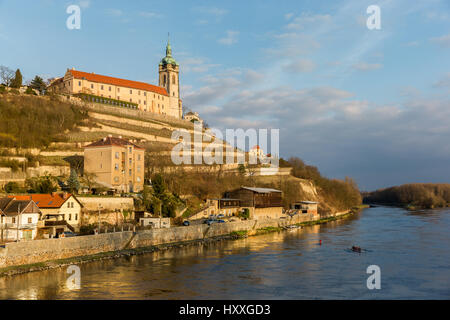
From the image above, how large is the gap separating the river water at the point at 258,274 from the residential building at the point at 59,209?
21.6 ft

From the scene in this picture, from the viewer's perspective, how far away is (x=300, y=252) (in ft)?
115

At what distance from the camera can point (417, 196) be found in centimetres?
11888

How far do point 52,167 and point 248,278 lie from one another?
30.9 metres

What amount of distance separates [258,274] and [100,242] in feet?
39.5

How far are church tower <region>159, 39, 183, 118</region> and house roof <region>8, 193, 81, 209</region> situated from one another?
204 ft

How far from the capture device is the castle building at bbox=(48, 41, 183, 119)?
77750 mm

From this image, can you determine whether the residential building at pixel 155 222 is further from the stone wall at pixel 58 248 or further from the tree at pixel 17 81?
the tree at pixel 17 81

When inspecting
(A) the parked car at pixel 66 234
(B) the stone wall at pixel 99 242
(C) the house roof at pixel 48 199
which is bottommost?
(B) the stone wall at pixel 99 242

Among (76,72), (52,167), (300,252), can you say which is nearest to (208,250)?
(300,252)

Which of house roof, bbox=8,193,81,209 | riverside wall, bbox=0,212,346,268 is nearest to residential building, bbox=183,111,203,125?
riverside wall, bbox=0,212,346,268

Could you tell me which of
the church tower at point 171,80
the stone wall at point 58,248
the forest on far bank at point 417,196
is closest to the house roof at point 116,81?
the church tower at point 171,80

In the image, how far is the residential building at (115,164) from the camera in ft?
153
